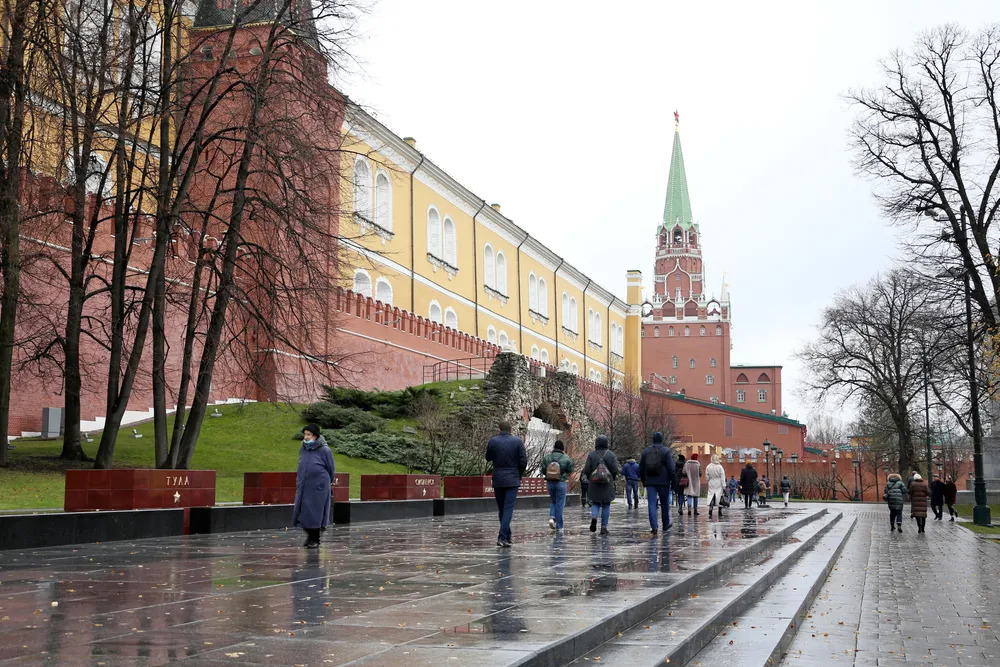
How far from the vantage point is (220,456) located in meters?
25.7

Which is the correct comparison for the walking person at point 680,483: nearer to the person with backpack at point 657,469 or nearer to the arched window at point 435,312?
the person with backpack at point 657,469

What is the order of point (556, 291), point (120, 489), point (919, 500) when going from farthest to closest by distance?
1. point (556, 291)
2. point (919, 500)
3. point (120, 489)

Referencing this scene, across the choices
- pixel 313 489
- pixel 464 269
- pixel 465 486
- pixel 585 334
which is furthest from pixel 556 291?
pixel 313 489

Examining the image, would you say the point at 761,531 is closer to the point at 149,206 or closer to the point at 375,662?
the point at 375,662

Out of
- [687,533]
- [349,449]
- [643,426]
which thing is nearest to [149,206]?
[349,449]

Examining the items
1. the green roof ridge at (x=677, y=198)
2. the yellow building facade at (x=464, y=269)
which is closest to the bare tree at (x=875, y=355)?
the yellow building facade at (x=464, y=269)

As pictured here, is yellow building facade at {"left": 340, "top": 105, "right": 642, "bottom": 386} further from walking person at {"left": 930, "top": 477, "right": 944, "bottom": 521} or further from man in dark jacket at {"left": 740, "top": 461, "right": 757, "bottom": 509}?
walking person at {"left": 930, "top": 477, "right": 944, "bottom": 521}

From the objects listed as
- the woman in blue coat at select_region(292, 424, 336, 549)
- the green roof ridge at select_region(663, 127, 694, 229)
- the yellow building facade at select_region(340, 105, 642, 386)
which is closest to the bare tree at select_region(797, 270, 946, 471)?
the yellow building facade at select_region(340, 105, 642, 386)

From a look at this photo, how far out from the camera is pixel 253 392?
32906mm

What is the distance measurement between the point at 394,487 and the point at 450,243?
33893mm

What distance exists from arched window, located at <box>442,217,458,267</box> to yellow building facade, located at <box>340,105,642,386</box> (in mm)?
50

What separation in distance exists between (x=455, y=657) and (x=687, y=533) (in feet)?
37.0

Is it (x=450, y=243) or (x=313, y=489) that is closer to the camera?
(x=313, y=489)

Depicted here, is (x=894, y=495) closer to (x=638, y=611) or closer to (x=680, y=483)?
(x=680, y=483)
